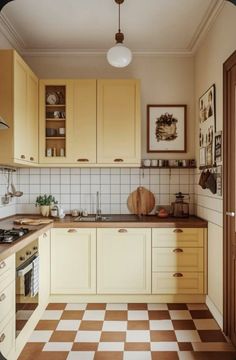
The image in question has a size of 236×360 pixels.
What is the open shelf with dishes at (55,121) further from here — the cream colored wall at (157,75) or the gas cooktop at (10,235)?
the gas cooktop at (10,235)

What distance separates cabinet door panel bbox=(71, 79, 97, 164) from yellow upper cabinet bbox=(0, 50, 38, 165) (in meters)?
0.53

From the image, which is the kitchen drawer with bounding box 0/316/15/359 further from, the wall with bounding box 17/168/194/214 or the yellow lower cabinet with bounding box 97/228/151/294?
the wall with bounding box 17/168/194/214

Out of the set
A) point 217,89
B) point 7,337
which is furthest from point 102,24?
point 7,337

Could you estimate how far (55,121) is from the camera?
3.71 meters

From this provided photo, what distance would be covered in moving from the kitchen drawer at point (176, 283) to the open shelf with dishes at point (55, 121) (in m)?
1.62

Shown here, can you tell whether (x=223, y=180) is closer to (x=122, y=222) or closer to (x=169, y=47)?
(x=122, y=222)

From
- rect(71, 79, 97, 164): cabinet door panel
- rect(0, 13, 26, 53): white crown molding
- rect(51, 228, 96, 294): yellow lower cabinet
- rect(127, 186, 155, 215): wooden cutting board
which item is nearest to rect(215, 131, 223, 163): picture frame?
rect(127, 186, 155, 215): wooden cutting board

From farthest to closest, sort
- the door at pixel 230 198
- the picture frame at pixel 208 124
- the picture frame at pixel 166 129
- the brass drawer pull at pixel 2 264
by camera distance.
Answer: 1. the picture frame at pixel 166 129
2. the picture frame at pixel 208 124
3. the door at pixel 230 198
4. the brass drawer pull at pixel 2 264

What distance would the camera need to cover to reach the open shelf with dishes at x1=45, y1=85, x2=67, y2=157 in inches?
144

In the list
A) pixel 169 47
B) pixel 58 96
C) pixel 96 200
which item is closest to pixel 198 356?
pixel 96 200

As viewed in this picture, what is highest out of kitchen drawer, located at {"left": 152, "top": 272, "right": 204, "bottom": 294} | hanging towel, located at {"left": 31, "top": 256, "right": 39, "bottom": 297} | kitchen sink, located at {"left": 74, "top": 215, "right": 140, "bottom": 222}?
kitchen sink, located at {"left": 74, "top": 215, "right": 140, "bottom": 222}

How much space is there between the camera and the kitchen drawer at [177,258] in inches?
131

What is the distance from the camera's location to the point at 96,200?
3914 mm

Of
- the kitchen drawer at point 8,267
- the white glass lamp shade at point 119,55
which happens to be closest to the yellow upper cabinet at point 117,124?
the white glass lamp shade at point 119,55
